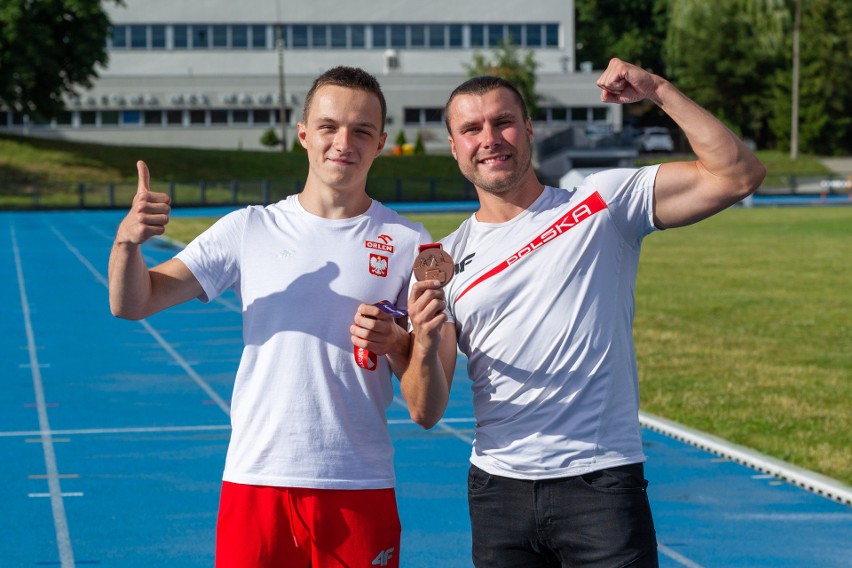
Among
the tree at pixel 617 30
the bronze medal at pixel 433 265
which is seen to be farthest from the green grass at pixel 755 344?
the tree at pixel 617 30

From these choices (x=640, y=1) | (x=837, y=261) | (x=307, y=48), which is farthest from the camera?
(x=640, y=1)

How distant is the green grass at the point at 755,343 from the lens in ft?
34.4

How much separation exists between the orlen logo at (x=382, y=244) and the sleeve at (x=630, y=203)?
2.10 feet

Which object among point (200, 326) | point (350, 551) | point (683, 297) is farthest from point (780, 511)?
point (683, 297)

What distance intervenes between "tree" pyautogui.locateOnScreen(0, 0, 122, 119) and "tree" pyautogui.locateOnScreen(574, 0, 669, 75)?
1697 inches

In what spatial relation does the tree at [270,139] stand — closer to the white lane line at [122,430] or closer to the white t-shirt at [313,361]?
the white lane line at [122,430]

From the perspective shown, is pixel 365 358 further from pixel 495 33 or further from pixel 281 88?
pixel 495 33

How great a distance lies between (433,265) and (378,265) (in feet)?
1.13

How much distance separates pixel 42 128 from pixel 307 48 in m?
15.5

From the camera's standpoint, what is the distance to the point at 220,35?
8100 cm

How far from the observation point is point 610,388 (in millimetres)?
4016

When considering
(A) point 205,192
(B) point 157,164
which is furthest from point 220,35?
(A) point 205,192

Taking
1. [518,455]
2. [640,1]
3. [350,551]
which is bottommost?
[350,551]

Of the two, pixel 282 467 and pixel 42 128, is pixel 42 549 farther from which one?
pixel 42 128
